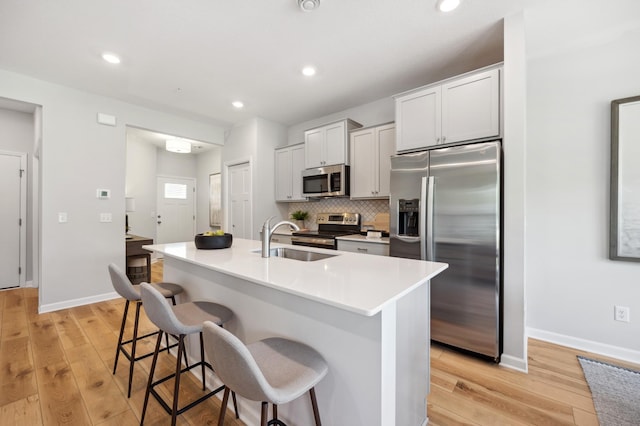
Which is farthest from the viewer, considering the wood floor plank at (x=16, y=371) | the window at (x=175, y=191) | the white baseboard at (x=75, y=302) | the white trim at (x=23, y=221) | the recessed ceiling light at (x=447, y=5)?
the window at (x=175, y=191)

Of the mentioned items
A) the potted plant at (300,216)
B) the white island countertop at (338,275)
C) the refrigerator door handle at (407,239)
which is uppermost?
the potted plant at (300,216)

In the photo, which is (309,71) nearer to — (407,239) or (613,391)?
(407,239)

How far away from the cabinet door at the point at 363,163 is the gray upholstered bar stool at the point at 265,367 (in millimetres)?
2591

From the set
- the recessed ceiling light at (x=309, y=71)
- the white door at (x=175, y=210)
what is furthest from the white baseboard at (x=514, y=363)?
the white door at (x=175, y=210)

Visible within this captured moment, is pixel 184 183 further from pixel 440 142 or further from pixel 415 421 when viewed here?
pixel 415 421

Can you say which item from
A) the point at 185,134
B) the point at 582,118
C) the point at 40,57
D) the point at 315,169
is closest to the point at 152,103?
the point at 185,134

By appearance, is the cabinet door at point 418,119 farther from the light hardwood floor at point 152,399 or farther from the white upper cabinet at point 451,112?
the light hardwood floor at point 152,399

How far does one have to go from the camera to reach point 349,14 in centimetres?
213

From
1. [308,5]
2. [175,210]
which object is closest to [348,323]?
[308,5]

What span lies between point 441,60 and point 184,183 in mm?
6325

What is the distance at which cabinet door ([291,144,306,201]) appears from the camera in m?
4.39

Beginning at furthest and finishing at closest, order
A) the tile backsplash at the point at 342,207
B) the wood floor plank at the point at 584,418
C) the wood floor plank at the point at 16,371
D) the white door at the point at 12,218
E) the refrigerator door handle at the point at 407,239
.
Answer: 1. the white door at the point at 12,218
2. the tile backsplash at the point at 342,207
3. the refrigerator door handle at the point at 407,239
4. the wood floor plank at the point at 16,371
5. the wood floor plank at the point at 584,418

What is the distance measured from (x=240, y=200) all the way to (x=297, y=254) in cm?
280

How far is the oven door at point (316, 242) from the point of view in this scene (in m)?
3.53
